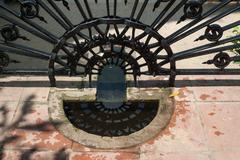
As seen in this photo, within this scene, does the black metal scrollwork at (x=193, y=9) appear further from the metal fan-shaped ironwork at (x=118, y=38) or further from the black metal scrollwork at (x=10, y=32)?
the black metal scrollwork at (x=10, y=32)

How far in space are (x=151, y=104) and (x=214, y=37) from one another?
1227 millimetres

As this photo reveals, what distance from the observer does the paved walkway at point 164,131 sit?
15.2 feet

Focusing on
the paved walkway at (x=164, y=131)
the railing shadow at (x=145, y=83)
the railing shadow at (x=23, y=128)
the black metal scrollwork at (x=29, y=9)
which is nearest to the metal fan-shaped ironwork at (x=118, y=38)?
the black metal scrollwork at (x=29, y=9)

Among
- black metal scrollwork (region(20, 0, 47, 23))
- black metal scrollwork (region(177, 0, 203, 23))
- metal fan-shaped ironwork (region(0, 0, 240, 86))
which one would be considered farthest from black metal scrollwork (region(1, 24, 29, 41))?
black metal scrollwork (region(177, 0, 203, 23))

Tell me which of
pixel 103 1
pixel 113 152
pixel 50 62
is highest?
pixel 103 1

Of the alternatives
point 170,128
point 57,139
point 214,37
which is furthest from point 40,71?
point 214,37

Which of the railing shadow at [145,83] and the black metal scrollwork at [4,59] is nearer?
the black metal scrollwork at [4,59]

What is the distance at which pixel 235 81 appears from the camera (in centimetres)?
573

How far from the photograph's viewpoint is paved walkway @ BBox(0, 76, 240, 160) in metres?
4.64

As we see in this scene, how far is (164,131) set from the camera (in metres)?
4.95

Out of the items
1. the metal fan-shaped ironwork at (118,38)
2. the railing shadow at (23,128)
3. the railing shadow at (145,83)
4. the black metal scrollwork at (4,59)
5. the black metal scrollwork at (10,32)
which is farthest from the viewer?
the railing shadow at (145,83)

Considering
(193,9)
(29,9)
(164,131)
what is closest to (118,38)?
(193,9)

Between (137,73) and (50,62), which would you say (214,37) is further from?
(50,62)

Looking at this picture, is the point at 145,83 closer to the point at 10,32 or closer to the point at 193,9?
the point at 193,9
